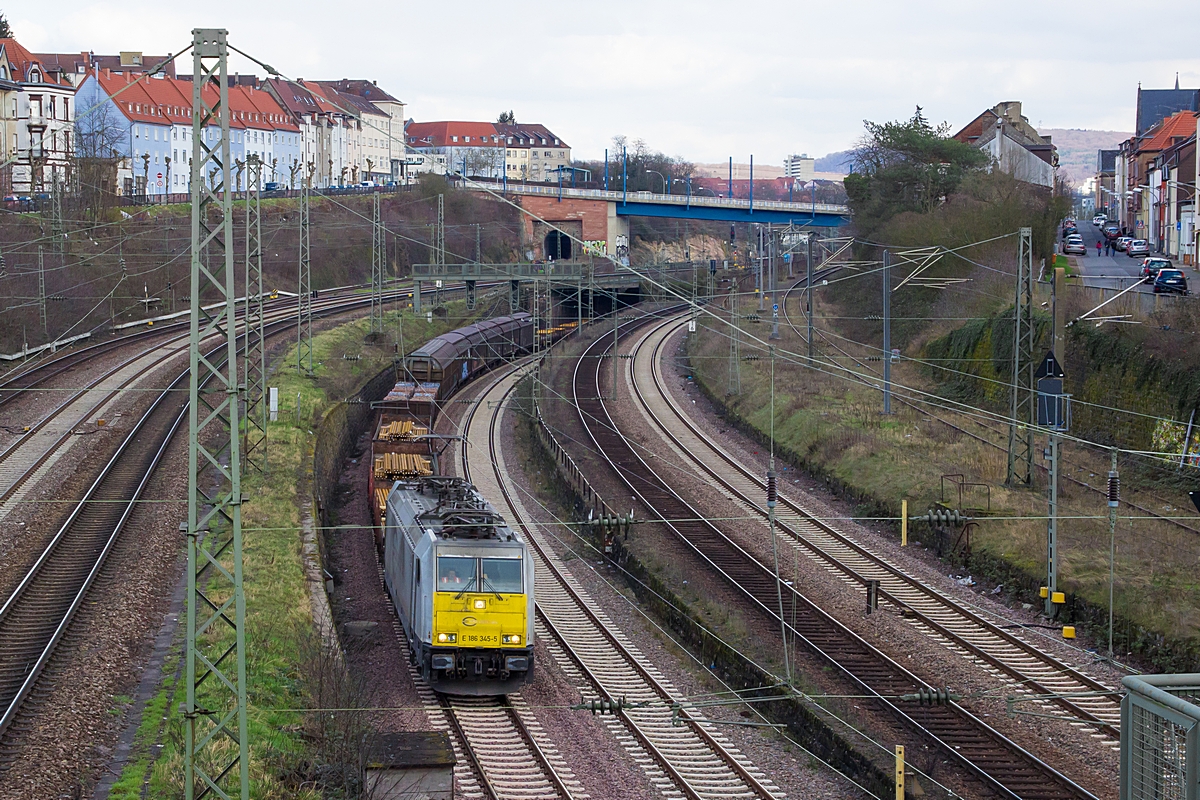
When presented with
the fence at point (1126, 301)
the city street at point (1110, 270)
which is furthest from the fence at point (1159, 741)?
the city street at point (1110, 270)

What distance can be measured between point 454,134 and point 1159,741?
15898 centimetres

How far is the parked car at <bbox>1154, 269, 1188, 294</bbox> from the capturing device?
42.7 metres

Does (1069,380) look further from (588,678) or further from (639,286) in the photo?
(639,286)

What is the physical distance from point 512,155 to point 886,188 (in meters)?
112

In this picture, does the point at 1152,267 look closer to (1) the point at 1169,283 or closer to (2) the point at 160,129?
(1) the point at 1169,283

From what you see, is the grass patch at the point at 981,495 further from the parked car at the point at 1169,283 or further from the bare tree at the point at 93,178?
the bare tree at the point at 93,178

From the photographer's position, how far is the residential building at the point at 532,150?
165125mm

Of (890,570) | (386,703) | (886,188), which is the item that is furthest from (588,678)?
(886,188)

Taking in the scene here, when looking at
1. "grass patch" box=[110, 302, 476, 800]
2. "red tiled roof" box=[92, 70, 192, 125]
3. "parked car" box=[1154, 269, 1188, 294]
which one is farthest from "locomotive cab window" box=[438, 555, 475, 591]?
"red tiled roof" box=[92, 70, 192, 125]

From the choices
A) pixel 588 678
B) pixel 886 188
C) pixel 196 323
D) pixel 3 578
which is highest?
pixel 886 188

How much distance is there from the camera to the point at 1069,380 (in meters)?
35.4

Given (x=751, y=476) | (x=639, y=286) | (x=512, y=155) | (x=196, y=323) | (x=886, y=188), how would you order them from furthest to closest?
(x=512, y=155) < (x=639, y=286) < (x=886, y=188) < (x=751, y=476) < (x=196, y=323)

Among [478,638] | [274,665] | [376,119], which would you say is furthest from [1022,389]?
[376,119]

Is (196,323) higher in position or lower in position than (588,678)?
higher
